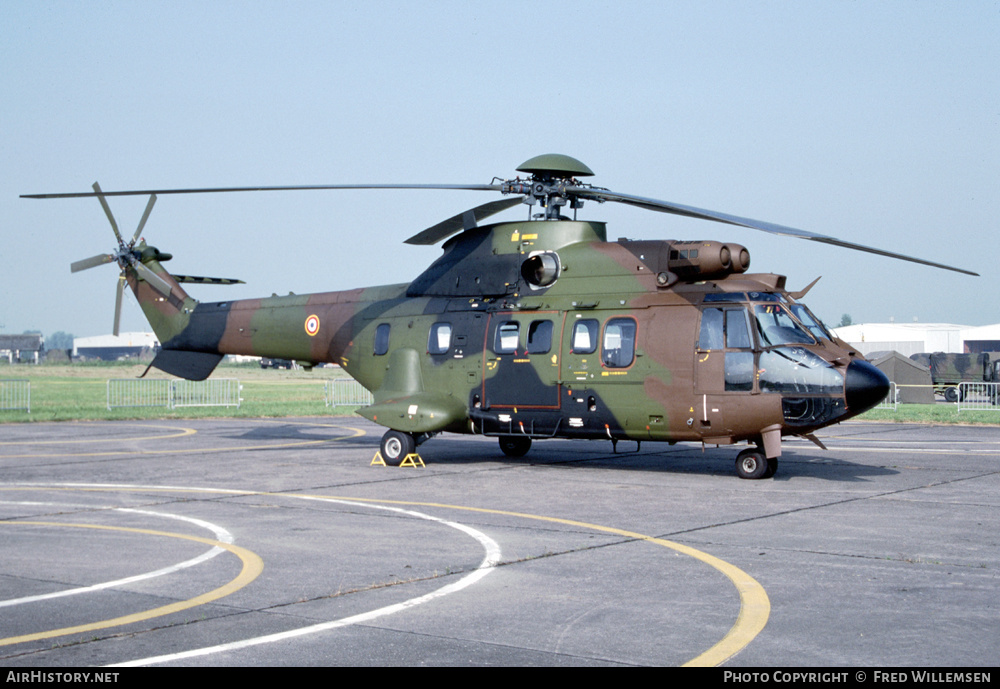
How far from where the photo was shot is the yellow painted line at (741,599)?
20.2 ft

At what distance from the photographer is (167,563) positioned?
912cm

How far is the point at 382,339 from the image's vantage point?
1942cm

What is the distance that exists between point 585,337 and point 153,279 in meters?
11.7

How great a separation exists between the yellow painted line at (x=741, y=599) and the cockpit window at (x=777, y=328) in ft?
17.2

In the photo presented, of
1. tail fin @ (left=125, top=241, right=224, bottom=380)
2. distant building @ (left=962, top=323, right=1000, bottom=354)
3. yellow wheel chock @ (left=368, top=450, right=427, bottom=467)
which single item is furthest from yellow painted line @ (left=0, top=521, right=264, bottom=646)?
distant building @ (left=962, top=323, right=1000, bottom=354)

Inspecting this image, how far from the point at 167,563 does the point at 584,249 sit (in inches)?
401

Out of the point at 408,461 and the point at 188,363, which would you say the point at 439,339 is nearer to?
the point at 408,461

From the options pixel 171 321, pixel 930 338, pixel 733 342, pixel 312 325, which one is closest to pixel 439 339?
pixel 312 325

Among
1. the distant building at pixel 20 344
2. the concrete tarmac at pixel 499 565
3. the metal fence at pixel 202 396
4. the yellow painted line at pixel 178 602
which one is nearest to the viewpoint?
the concrete tarmac at pixel 499 565

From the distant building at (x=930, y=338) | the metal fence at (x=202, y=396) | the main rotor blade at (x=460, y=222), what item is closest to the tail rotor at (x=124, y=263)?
the main rotor blade at (x=460, y=222)

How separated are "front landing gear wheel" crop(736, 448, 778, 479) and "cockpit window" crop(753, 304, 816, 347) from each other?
1.94 metres

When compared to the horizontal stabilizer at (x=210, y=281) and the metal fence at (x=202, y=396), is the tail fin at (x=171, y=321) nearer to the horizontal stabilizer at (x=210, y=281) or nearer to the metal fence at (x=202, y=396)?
the horizontal stabilizer at (x=210, y=281)
